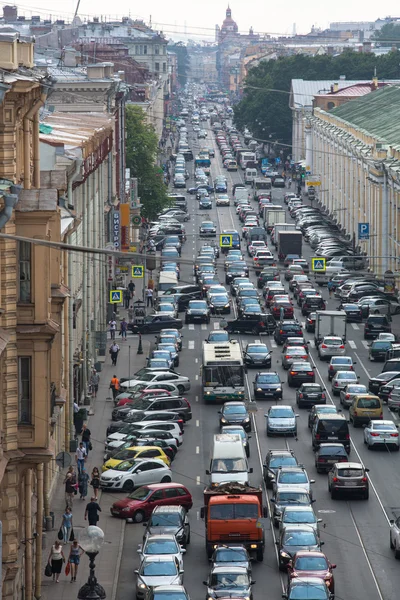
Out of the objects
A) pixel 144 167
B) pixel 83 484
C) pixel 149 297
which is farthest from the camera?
pixel 144 167

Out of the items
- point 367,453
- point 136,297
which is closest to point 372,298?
point 136,297

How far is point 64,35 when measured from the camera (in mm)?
168250

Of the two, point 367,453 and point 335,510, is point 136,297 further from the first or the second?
point 335,510

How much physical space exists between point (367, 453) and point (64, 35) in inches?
4665

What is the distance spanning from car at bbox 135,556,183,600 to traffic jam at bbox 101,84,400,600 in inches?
1.7

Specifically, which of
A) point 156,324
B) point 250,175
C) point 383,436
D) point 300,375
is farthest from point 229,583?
point 250,175

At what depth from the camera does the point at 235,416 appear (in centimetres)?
6097

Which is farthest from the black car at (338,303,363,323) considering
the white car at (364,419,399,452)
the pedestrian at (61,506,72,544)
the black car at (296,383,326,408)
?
the pedestrian at (61,506,72,544)

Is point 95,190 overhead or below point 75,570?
overhead

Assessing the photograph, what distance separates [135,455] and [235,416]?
8.73 meters

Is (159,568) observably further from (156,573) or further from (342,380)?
(342,380)

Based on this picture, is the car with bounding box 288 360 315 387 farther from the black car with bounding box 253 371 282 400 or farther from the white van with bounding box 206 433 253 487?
the white van with bounding box 206 433 253 487

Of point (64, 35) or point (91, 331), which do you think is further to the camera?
point (64, 35)

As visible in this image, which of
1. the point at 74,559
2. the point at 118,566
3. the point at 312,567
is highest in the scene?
the point at 312,567
